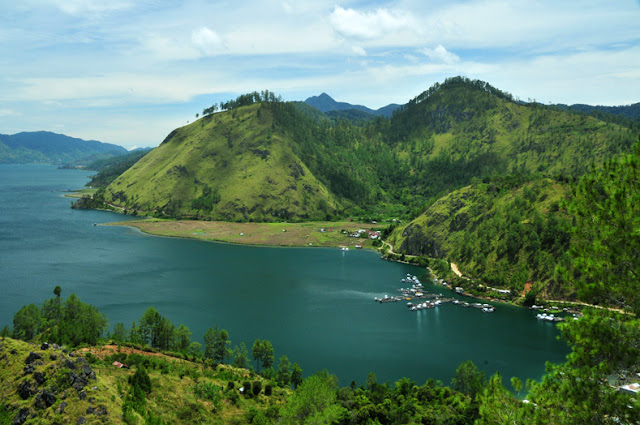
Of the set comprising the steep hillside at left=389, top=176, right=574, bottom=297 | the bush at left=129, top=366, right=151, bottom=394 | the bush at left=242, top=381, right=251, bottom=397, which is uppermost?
the steep hillside at left=389, top=176, right=574, bottom=297

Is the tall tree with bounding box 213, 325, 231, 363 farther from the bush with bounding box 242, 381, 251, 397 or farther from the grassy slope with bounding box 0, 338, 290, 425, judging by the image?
A: the bush with bounding box 242, 381, 251, 397

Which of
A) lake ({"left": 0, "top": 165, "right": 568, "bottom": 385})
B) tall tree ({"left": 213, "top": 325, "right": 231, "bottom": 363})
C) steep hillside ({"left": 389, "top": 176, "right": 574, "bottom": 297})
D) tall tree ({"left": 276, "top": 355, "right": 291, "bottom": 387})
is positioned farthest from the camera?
steep hillside ({"left": 389, "top": 176, "right": 574, "bottom": 297})

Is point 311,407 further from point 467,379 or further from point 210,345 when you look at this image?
point 210,345

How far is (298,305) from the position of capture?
112938mm

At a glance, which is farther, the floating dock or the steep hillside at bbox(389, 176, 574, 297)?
the steep hillside at bbox(389, 176, 574, 297)

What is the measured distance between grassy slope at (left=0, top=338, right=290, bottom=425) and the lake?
20217 mm

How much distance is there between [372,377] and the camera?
67875 millimetres

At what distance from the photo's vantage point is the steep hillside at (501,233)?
404 ft

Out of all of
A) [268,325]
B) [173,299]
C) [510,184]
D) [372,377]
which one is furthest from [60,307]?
[510,184]

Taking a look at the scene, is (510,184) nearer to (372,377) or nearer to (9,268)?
(372,377)

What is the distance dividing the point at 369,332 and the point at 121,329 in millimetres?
51501

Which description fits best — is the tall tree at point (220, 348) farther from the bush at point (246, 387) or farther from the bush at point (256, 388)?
the bush at point (256, 388)

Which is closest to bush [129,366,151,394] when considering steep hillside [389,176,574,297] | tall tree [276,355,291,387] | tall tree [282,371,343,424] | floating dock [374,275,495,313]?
tall tree [282,371,343,424]

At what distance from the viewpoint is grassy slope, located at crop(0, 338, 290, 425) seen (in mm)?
38312
